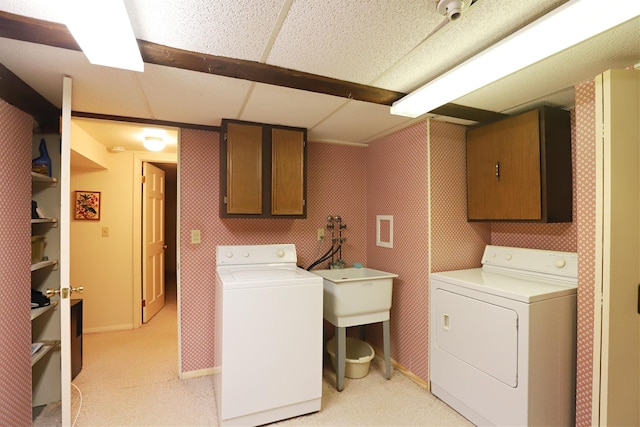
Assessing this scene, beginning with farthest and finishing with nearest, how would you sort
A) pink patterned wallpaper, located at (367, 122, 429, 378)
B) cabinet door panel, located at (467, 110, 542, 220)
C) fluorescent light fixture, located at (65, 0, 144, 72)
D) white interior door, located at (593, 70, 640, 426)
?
pink patterned wallpaper, located at (367, 122, 429, 378) → cabinet door panel, located at (467, 110, 542, 220) → white interior door, located at (593, 70, 640, 426) → fluorescent light fixture, located at (65, 0, 144, 72)

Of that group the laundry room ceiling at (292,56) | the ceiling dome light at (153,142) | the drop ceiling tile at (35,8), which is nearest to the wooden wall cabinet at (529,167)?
the laundry room ceiling at (292,56)

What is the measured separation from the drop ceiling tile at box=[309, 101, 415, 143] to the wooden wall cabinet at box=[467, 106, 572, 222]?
2.20 feet

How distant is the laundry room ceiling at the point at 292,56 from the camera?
1175 mm

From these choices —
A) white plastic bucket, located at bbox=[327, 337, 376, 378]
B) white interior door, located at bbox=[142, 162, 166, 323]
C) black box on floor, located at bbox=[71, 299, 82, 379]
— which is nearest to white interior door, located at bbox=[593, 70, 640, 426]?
white plastic bucket, located at bbox=[327, 337, 376, 378]

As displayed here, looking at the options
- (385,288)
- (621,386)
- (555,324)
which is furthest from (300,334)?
(621,386)

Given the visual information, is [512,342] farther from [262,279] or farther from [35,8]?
[35,8]

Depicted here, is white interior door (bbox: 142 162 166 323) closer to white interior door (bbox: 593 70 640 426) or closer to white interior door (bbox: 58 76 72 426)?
white interior door (bbox: 58 76 72 426)

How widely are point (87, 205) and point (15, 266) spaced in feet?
6.68

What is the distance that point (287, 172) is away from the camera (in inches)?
100

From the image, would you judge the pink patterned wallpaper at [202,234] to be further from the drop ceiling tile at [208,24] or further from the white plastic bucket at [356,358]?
the drop ceiling tile at [208,24]

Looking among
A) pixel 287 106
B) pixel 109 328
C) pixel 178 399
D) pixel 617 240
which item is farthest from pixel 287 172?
pixel 109 328

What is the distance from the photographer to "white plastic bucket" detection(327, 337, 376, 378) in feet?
8.43

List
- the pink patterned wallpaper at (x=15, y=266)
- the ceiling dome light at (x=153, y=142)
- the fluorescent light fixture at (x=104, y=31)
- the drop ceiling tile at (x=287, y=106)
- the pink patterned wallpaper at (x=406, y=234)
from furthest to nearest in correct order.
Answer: the ceiling dome light at (x=153, y=142), the pink patterned wallpaper at (x=406, y=234), the drop ceiling tile at (x=287, y=106), the pink patterned wallpaper at (x=15, y=266), the fluorescent light fixture at (x=104, y=31)

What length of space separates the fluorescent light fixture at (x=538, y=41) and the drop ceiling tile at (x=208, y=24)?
882 millimetres
